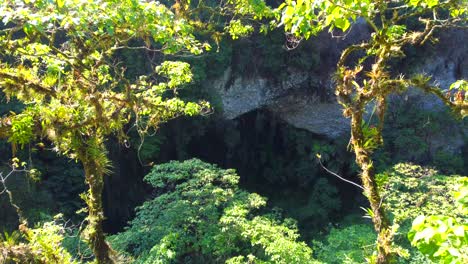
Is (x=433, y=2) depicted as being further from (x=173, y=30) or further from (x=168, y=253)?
(x=168, y=253)

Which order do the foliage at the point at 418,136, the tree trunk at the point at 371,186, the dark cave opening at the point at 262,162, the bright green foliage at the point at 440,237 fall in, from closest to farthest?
1. the bright green foliage at the point at 440,237
2. the tree trunk at the point at 371,186
3. the foliage at the point at 418,136
4. the dark cave opening at the point at 262,162

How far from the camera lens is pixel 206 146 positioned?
13469 mm

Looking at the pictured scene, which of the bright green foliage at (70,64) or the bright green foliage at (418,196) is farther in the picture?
the bright green foliage at (418,196)

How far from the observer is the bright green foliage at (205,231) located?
19.3 ft

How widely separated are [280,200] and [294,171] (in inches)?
45.0

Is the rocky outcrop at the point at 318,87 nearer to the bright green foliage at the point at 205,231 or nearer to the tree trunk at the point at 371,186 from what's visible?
the bright green foliage at the point at 205,231

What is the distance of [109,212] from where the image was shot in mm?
11078

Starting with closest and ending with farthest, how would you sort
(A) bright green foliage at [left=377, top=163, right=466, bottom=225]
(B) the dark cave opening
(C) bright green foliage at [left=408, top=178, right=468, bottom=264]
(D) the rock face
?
(C) bright green foliage at [left=408, top=178, right=468, bottom=264]
(A) bright green foliage at [left=377, top=163, right=466, bottom=225]
(B) the dark cave opening
(D) the rock face

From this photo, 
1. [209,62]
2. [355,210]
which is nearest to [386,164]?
[355,210]

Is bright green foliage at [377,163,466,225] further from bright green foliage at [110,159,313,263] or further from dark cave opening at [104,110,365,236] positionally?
dark cave opening at [104,110,365,236]

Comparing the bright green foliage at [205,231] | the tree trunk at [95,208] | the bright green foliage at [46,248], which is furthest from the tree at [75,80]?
the bright green foliage at [205,231]

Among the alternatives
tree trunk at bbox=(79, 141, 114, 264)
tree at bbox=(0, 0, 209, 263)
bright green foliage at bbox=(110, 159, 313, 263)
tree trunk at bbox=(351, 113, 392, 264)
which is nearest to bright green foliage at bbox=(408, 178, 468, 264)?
tree trunk at bbox=(351, 113, 392, 264)

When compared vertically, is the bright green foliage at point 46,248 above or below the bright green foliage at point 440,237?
below

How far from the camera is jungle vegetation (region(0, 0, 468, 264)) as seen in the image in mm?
2584
